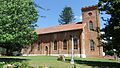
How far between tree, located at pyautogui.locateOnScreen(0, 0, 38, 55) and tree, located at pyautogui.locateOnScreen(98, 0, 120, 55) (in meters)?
8.35

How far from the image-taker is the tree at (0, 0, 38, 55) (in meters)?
26.6

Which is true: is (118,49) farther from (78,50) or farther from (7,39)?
(78,50)

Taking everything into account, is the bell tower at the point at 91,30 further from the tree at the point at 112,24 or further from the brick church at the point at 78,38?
the tree at the point at 112,24

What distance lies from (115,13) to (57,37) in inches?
1227

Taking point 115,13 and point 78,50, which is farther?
point 78,50

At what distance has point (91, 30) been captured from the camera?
5459 centimetres

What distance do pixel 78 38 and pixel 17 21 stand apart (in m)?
26.2

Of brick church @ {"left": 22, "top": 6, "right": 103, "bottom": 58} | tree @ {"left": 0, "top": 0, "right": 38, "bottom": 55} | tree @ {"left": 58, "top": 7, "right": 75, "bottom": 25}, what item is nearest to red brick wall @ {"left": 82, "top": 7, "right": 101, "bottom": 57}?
brick church @ {"left": 22, "top": 6, "right": 103, "bottom": 58}

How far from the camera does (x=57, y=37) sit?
57.3 m

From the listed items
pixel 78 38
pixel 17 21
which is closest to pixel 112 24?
pixel 17 21

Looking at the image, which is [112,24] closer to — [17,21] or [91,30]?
[17,21]

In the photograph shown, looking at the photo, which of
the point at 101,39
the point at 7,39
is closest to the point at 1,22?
the point at 7,39

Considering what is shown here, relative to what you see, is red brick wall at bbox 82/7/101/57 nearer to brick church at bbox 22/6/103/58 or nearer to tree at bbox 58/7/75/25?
brick church at bbox 22/6/103/58

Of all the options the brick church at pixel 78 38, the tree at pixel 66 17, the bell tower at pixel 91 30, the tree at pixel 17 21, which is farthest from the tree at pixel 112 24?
the tree at pixel 66 17
